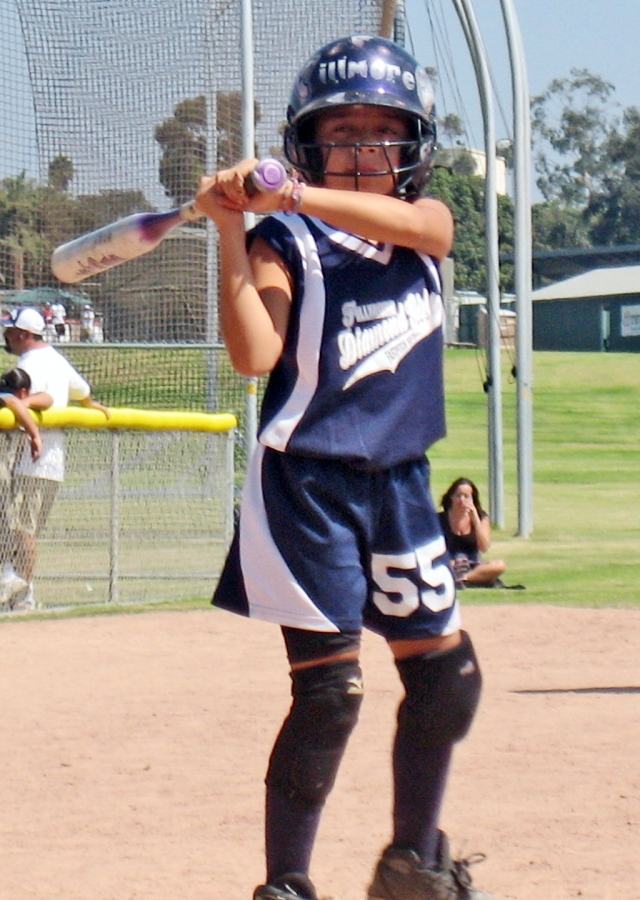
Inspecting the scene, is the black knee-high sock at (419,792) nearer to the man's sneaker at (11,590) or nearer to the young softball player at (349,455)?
the young softball player at (349,455)

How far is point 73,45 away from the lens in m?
10.7

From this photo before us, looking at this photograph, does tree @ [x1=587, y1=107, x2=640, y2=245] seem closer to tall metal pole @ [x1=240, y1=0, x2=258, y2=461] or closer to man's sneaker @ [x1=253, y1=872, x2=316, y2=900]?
tall metal pole @ [x1=240, y1=0, x2=258, y2=461]

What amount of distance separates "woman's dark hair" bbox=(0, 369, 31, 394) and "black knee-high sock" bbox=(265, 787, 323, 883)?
5478 millimetres

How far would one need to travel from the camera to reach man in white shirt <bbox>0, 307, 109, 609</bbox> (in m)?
8.06

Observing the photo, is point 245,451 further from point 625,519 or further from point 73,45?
point 625,519

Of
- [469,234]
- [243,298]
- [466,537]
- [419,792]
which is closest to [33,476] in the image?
[466,537]

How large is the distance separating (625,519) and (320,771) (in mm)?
11950

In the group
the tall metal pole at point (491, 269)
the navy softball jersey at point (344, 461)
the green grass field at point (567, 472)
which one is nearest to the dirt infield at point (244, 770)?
the navy softball jersey at point (344, 461)

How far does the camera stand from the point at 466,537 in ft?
30.0

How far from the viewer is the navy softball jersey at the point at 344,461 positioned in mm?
2832

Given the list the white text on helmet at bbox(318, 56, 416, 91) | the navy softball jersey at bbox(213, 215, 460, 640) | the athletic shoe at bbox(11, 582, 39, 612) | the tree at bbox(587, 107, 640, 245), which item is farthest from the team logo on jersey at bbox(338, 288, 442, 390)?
the tree at bbox(587, 107, 640, 245)

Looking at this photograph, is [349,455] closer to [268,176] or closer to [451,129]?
[268,176]

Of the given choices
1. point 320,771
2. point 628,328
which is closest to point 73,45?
point 320,771

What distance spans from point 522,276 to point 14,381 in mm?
5491
